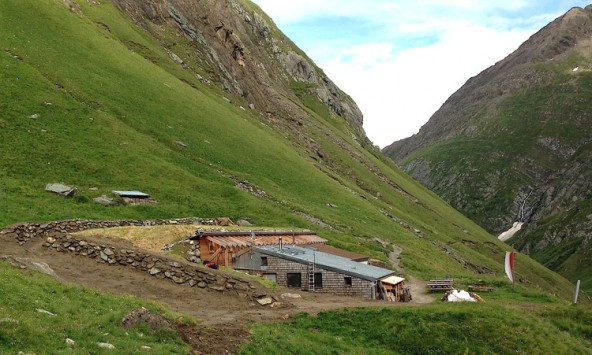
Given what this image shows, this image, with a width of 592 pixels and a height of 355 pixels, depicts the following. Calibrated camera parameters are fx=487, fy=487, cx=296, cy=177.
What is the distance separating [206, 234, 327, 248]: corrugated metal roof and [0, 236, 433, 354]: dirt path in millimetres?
9350

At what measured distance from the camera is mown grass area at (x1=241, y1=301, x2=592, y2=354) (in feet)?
78.0

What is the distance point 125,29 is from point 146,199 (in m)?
66.9

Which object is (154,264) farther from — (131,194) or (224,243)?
(131,194)

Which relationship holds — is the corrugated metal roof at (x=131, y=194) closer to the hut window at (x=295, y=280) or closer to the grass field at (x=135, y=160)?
the grass field at (x=135, y=160)

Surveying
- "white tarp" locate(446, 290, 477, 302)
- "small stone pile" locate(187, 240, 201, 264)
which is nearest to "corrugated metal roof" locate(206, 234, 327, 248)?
"small stone pile" locate(187, 240, 201, 264)

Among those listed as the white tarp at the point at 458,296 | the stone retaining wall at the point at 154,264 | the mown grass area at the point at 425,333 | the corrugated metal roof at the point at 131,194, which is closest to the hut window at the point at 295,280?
the stone retaining wall at the point at 154,264

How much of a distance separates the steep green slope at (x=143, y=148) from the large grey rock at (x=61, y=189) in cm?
84

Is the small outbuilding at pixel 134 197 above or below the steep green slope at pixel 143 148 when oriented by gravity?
below

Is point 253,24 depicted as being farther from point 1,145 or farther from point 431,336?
point 431,336

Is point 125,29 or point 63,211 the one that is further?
point 125,29

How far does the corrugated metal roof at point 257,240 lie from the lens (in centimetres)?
4144

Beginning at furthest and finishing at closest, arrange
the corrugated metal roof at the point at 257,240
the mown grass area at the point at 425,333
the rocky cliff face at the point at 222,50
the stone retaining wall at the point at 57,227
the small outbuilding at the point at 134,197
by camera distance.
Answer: the rocky cliff face at the point at 222,50, the small outbuilding at the point at 134,197, the corrugated metal roof at the point at 257,240, the stone retaining wall at the point at 57,227, the mown grass area at the point at 425,333

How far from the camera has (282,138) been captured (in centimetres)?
10844

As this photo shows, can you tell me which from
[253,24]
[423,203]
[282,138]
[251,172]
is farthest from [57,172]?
[253,24]
